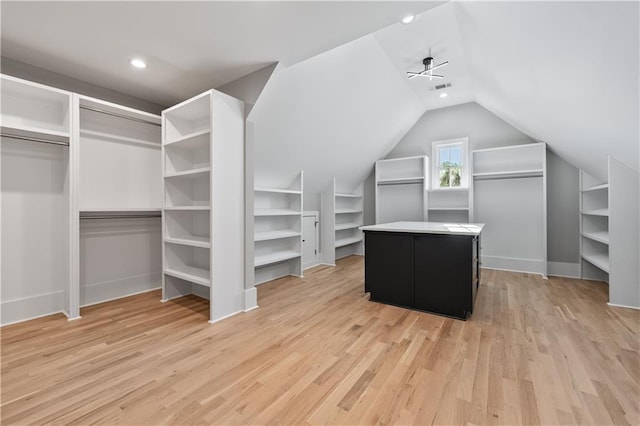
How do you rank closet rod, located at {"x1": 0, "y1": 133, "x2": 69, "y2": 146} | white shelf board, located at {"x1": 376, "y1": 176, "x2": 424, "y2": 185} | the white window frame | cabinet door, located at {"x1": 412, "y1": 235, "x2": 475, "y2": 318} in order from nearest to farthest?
closet rod, located at {"x1": 0, "y1": 133, "x2": 69, "y2": 146} → cabinet door, located at {"x1": 412, "y1": 235, "x2": 475, "y2": 318} → the white window frame → white shelf board, located at {"x1": 376, "y1": 176, "x2": 424, "y2": 185}

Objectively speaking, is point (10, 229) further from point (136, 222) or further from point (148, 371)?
point (148, 371)

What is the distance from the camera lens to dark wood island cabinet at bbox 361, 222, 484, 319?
2.56 metres

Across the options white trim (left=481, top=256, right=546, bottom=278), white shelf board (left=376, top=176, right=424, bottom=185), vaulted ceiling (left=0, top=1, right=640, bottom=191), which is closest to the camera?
vaulted ceiling (left=0, top=1, right=640, bottom=191)

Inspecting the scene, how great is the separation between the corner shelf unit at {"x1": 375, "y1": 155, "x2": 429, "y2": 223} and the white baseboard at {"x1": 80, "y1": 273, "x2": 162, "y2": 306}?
13.2 feet

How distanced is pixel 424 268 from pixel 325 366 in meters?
1.46

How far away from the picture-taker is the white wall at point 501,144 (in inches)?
166

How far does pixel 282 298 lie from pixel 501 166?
4184mm

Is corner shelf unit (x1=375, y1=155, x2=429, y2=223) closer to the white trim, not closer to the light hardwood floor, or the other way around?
the white trim

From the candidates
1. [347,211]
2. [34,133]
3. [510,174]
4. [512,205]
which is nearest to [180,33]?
[34,133]

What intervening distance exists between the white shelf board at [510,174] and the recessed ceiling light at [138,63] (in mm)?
4867

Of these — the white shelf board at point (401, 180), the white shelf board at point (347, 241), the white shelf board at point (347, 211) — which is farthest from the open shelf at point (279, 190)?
the white shelf board at point (401, 180)

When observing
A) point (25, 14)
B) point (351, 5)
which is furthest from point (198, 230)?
point (351, 5)

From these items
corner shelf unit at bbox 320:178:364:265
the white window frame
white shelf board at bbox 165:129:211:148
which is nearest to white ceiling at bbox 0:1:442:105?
white shelf board at bbox 165:129:211:148

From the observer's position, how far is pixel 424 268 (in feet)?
9.01
